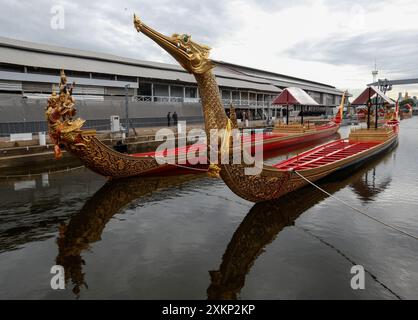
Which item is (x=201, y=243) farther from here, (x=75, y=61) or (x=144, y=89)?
(x=144, y=89)

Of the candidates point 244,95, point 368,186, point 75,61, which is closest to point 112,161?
point 368,186

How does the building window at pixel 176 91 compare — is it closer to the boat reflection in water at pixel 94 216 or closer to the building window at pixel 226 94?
the building window at pixel 226 94

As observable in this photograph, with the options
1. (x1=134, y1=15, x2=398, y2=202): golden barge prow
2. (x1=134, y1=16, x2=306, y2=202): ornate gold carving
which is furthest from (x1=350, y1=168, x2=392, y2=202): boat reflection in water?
(x1=134, y1=16, x2=306, y2=202): ornate gold carving

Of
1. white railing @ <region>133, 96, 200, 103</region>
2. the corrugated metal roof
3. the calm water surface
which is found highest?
the corrugated metal roof

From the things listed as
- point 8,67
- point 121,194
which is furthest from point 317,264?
point 8,67

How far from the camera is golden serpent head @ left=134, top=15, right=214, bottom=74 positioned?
19.8ft

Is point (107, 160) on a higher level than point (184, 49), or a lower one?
lower

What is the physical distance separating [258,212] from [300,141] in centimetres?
1709

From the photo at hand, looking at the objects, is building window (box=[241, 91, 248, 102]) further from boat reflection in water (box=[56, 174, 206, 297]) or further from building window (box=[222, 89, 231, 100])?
boat reflection in water (box=[56, 174, 206, 297])

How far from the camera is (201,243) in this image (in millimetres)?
6680

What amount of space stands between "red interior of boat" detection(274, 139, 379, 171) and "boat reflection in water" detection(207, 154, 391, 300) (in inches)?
31.9

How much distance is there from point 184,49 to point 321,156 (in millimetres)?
9360

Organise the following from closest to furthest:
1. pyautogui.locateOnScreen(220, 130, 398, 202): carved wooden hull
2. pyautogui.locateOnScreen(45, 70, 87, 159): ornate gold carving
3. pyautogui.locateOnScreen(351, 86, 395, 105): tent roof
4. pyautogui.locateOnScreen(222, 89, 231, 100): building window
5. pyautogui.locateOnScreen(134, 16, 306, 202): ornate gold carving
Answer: pyautogui.locateOnScreen(134, 16, 306, 202): ornate gold carving → pyautogui.locateOnScreen(220, 130, 398, 202): carved wooden hull → pyautogui.locateOnScreen(45, 70, 87, 159): ornate gold carving → pyautogui.locateOnScreen(351, 86, 395, 105): tent roof → pyautogui.locateOnScreen(222, 89, 231, 100): building window
